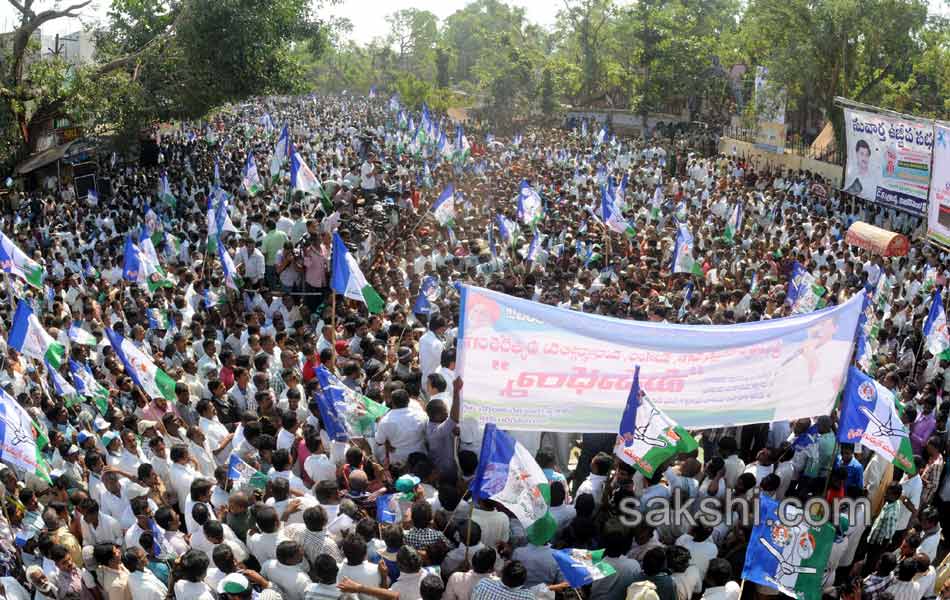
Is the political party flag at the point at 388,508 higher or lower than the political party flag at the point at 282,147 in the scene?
lower

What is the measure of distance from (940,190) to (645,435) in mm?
9549

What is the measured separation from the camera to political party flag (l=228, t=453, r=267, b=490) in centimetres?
563

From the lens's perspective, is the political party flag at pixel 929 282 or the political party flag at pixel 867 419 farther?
the political party flag at pixel 929 282

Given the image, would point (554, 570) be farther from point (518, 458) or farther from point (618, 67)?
point (618, 67)

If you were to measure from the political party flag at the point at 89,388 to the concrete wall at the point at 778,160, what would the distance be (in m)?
18.1

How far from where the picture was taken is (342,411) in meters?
6.18

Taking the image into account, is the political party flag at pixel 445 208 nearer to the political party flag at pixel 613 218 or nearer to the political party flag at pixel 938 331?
the political party flag at pixel 613 218

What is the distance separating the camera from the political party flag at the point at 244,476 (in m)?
5.63

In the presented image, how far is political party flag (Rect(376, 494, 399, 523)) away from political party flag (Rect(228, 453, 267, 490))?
864mm

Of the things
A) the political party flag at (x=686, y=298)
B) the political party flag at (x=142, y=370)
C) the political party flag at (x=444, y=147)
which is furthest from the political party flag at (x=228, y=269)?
the political party flag at (x=444, y=147)

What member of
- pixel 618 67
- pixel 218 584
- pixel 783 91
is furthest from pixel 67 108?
pixel 618 67

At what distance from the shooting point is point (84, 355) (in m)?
7.86

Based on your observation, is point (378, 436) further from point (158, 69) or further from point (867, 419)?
point (158, 69)

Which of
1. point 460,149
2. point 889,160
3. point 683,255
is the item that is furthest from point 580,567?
point 460,149
